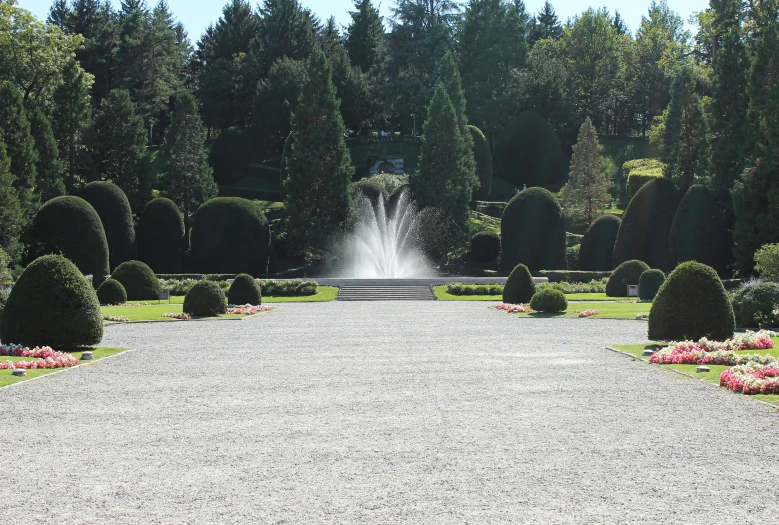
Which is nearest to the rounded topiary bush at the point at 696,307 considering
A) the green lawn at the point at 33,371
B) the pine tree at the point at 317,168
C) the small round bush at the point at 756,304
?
the small round bush at the point at 756,304

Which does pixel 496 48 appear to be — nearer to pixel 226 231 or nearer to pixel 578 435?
pixel 226 231

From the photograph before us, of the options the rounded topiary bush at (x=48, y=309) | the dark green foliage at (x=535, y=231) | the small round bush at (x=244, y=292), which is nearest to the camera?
the rounded topiary bush at (x=48, y=309)

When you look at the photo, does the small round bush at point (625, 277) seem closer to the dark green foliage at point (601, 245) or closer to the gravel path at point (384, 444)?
the dark green foliage at point (601, 245)

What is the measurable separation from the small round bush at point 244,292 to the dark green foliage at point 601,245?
67.5ft

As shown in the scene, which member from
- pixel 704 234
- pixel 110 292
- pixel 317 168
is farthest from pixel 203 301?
pixel 317 168

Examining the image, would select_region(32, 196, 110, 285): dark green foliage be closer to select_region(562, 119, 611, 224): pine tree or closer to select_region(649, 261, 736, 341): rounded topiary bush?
select_region(649, 261, 736, 341): rounded topiary bush

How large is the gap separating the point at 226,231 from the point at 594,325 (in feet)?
87.2

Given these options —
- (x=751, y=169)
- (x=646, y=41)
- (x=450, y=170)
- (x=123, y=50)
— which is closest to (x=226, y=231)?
(x=450, y=170)

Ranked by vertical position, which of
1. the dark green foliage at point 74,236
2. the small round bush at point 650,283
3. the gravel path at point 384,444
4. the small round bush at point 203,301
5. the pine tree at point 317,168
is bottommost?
the gravel path at point 384,444

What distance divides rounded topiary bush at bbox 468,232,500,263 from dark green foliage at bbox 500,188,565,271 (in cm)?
471

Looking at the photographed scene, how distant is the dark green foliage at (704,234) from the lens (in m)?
39.2

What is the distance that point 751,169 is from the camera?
37000mm

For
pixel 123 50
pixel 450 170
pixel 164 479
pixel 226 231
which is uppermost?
pixel 123 50

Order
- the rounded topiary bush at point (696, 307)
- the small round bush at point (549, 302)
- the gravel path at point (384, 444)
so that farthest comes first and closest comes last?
the small round bush at point (549, 302) < the rounded topiary bush at point (696, 307) < the gravel path at point (384, 444)
